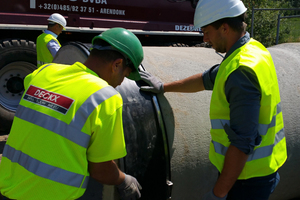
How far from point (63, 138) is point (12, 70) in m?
4.41

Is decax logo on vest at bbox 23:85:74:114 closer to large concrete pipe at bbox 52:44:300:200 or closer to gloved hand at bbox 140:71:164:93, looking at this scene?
large concrete pipe at bbox 52:44:300:200

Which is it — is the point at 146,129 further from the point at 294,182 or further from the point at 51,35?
the point at 51,35

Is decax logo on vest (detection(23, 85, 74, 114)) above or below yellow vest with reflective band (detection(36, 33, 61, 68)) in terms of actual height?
above

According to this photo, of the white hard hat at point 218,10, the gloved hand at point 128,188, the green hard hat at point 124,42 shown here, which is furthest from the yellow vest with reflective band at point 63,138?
the white hard hat at point 218,10

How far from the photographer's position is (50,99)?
4.49 feet

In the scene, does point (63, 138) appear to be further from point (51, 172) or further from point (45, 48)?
point (45, 48)

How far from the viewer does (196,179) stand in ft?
7.59

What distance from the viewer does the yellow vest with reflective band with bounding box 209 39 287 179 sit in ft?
5.03

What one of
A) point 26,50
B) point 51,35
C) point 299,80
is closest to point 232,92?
point 299,80

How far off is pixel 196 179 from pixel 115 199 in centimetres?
67

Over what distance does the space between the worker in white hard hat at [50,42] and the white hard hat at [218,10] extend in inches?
129

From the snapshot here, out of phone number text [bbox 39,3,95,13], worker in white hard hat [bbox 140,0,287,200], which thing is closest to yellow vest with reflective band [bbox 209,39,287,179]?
worker in white hard hat [bbox 140,0,287,200]

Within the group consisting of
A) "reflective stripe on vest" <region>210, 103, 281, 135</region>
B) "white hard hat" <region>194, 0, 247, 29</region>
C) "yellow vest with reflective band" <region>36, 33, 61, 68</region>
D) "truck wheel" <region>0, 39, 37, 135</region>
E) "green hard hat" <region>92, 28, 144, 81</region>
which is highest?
"white hard hat" <region>194, 0, 247, 29</region>

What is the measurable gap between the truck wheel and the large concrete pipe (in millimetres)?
2898
